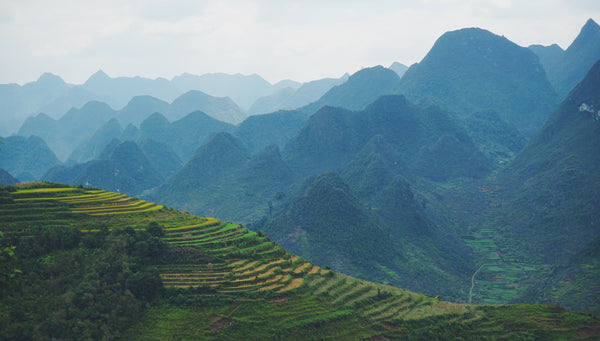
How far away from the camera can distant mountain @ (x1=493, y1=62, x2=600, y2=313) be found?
67.1 meters

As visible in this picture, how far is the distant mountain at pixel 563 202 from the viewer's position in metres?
67.1

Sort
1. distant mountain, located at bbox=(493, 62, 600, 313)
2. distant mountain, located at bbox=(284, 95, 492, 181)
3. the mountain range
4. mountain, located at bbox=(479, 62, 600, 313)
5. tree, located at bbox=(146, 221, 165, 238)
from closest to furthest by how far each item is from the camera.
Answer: tree, located at bbox=(146, 221, 165, 238)
distant mountain, located at bbox=(493, 62, 600, 313)
mountain, located at bbox=(479, 62, 600, 313)
the mountain range
distant mountain, located at bbox=(284, 95, 492, 181)

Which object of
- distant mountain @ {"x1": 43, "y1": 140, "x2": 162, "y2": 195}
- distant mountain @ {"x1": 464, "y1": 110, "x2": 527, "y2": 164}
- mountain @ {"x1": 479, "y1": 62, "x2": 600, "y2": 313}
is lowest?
mountain @ {"x1": 479, "y1": 62, "x2": 600, "y2": 313}

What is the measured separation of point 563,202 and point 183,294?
3514 inches

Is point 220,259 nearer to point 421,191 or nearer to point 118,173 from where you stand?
point 421,191

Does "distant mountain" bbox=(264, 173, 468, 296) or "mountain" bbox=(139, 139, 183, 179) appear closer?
"distant mountain" bbox=(264, 173, 468, 296)

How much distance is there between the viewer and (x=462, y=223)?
107 meters

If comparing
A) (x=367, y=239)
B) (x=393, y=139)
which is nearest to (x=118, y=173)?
(x=393, y=139)

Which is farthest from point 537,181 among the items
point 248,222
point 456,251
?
point 248,222

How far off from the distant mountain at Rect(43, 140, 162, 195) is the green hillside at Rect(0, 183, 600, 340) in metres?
105

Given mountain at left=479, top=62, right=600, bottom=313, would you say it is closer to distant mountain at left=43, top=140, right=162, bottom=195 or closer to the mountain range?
the mountain range

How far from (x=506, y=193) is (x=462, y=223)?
67.6 feet

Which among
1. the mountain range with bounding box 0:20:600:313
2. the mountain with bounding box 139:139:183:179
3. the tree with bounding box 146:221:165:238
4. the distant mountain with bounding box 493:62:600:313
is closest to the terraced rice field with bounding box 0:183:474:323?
the tree with bounding box 146:221:165:238

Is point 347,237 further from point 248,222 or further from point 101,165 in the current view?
point 101,165
